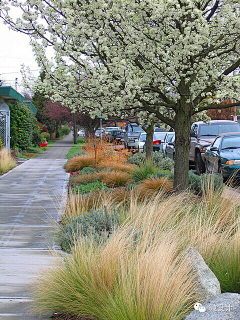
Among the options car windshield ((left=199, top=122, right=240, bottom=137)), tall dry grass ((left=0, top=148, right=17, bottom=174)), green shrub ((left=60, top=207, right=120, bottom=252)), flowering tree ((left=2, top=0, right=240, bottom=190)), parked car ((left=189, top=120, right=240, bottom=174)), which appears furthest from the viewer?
car windshield ((left=199, top=122, right=240, bottom=137))

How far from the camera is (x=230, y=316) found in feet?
9.95

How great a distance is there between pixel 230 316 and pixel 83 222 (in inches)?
Result: 118

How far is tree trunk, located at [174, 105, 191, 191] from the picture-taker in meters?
7.89

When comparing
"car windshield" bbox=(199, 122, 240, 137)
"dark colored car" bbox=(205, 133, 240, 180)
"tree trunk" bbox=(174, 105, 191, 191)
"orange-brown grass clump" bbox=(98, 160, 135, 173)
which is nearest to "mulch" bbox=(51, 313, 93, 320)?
"tree trunk" bbox=(174, 105, 191, 191)

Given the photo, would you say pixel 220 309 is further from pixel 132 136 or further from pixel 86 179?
pixel 132 136

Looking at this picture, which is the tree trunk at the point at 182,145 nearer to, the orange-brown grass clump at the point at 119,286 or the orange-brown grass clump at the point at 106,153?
the orange-brown grass clump at the point at 119,286

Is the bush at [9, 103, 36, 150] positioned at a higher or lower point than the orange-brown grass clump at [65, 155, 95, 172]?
higher

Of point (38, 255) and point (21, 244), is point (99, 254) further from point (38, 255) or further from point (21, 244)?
point (21, 244)

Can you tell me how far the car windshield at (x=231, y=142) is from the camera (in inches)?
521

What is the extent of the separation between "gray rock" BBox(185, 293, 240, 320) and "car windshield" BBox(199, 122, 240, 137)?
13828mm

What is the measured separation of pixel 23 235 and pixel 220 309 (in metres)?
4.06

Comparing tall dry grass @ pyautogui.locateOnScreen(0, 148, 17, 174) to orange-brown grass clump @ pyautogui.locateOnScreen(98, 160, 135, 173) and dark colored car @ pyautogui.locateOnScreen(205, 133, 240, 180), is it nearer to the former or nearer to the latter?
orange-brown grass clump @ pyautogui.locateOnScreen(98, 160, 135, 173)

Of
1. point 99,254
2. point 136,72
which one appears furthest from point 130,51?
point 99,254

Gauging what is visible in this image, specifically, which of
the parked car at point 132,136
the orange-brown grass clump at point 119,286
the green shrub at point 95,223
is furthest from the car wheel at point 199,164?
the parked car at point 132,136
